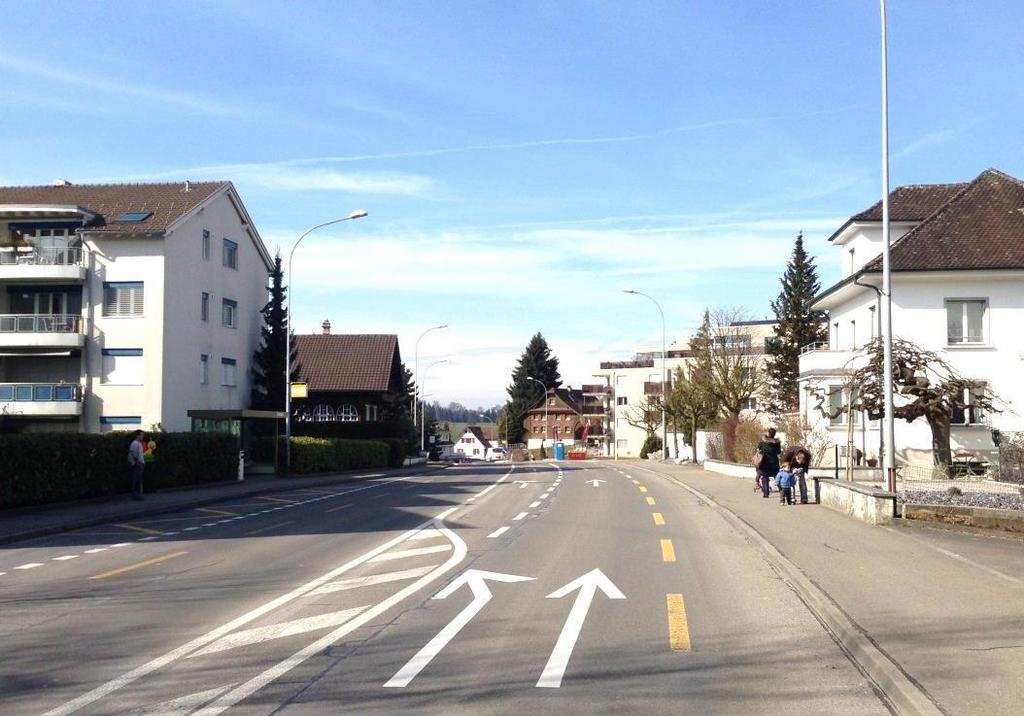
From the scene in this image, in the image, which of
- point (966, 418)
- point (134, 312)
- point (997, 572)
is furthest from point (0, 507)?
point (966, 418)

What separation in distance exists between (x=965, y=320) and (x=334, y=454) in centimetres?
2637

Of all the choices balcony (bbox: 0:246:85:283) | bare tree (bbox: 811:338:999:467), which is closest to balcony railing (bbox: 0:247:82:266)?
balcony (bbox: 0:246:85:283)

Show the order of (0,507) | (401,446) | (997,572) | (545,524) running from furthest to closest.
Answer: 1. (401,446)
2. (0,507)
3. (545,524)
4. (997,572)

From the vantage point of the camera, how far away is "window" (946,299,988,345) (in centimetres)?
3691

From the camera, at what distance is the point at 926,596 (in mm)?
10219

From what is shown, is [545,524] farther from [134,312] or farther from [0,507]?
[134,312]

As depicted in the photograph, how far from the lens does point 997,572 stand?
11.8m

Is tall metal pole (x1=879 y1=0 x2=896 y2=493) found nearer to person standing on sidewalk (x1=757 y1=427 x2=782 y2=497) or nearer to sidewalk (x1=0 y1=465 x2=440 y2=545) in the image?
person standing on sidewalk (x1=757 y1=427 x2=782 y2=497)

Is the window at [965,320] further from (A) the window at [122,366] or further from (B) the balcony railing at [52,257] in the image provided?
(B) the balcony railing at [52,257]

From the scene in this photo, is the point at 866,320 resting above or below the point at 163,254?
below

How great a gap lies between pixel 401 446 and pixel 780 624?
2019 inches

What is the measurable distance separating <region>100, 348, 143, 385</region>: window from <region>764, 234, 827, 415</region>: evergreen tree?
34817 mm

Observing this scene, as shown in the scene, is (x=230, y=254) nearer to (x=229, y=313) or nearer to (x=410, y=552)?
(x=229, y=313)

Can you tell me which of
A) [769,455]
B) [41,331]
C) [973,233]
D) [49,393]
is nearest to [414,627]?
[769,455]
